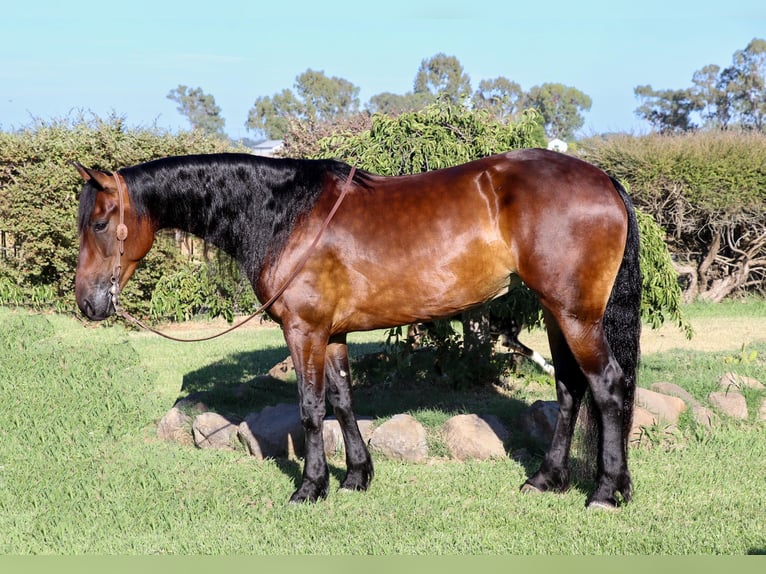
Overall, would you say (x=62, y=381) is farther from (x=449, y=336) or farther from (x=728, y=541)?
(x=728, y=541)

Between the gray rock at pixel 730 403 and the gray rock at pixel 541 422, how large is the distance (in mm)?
1476

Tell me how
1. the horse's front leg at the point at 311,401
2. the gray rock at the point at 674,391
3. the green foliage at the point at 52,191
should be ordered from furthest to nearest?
the green foliage at the point at 52,191
the gray rock at the point at 674,391
the horse's front leg at the point at 311,401

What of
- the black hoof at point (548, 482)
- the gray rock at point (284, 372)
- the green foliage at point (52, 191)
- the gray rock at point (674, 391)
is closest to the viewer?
the black hoof at point (548, 482)

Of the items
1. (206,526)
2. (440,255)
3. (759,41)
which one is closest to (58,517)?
(206,526)

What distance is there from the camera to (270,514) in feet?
14.4

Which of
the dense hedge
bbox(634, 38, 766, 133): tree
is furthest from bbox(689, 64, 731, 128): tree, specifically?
the dense hedge

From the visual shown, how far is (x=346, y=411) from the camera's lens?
15.6 feet

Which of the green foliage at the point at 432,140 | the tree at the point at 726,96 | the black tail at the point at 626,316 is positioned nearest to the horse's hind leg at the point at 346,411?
the black tail at the point at 626,316

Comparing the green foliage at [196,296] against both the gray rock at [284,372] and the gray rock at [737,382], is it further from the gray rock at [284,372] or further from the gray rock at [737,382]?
the gray rock at [737,382]

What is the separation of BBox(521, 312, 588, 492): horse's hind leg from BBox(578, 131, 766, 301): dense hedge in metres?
7.64

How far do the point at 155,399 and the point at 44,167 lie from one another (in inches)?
203

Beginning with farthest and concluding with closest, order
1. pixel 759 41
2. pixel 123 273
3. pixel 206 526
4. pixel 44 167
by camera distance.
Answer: pixel 759 41
pixel 44 167
pixel 123 273
pixel 206 526

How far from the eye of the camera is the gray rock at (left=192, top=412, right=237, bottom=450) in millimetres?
5676

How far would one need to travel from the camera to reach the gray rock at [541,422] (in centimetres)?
543
